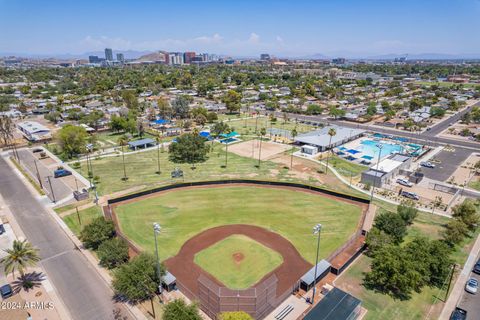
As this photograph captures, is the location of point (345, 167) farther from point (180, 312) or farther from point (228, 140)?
point (180, 312)

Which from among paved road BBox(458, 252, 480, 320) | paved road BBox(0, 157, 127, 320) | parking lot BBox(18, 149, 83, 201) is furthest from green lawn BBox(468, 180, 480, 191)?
parking lot BBox(18, 149, 83, 201)

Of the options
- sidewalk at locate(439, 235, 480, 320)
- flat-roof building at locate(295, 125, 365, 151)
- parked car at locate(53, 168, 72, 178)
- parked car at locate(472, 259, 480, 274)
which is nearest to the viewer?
sidewalk at locate(439, 235, 480, 320)

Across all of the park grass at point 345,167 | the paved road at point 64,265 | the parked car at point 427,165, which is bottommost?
the paved road at point 64,265

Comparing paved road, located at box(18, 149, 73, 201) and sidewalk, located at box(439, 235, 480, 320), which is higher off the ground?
paved road, located at box(18, 149, 73, 201)

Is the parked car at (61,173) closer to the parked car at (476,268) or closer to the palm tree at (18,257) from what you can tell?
the palm tree at (18,257)

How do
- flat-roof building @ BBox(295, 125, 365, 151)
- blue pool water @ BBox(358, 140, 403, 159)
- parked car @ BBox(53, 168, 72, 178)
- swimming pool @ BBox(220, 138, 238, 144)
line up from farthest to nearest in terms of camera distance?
swimming pool @ BBox(220, 138, 238, 144), flat-roof building @ BBox(295, 125, 365, 151), blue pool water @ BBox(358, 140, 403, 159), parked car @ BBox(53, 168, 72, 178)

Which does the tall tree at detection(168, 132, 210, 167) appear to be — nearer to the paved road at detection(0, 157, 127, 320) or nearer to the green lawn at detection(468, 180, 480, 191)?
the paved road at detection(0, 157, 127, 320)

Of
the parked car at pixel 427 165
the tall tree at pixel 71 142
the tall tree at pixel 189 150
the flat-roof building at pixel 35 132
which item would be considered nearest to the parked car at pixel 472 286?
the parked car at pixel 427 165
